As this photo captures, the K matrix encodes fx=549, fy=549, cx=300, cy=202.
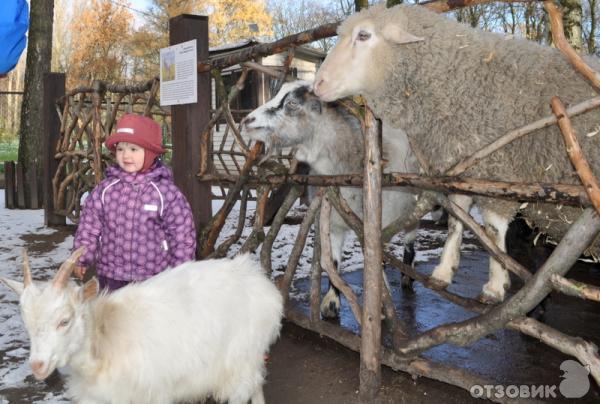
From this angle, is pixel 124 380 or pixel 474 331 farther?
pixel 474 331

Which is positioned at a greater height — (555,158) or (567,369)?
(555,158)

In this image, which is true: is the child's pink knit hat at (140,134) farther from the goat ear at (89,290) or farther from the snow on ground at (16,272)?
the snow on ground at (16,272)

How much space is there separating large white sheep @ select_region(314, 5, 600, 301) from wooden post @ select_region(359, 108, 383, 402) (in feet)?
0.72

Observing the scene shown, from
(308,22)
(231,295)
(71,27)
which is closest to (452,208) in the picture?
(231,295)

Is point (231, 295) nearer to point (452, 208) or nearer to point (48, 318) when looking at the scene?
point (48, 318)

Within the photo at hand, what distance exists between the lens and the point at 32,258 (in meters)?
6.38

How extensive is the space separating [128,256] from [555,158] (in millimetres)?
2266

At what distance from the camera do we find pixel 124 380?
226 cm

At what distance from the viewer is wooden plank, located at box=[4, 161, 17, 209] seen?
10.2 m

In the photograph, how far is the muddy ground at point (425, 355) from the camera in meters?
3.03

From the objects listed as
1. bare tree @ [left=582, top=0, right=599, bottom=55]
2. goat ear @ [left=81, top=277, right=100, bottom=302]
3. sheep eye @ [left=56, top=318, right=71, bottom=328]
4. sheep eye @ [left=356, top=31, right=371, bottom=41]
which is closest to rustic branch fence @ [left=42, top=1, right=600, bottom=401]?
sheep eye @ [left=356, top=31, right=371, bottom=41]

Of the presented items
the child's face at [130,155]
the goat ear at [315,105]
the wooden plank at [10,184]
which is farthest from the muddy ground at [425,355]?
the wooden plank at [10,184]

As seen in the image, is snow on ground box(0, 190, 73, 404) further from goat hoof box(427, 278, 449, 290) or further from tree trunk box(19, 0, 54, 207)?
goat hoof box(427, 278, 449, 290)

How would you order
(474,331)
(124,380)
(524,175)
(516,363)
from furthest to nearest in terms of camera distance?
(516,363) → (524,175) → (474,331) → (124,380)
